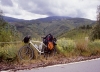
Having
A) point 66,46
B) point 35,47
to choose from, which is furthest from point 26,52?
point 66,46

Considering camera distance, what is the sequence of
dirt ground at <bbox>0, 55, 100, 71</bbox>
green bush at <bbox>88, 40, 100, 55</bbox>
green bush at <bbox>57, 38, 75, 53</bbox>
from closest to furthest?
dirt ground at <bbox>0, 55, 100, 71</bbox> < green bush at <bbox>57, 38, 75, 53</bbox> < green bush at <bbox>88, 40, 100, 55</bbox>

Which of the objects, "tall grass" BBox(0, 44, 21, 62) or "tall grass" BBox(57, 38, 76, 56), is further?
"tall grass" BBox(57, 38, 76, 56)

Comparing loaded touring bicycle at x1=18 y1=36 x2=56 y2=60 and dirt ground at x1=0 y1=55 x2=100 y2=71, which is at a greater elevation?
loaded touring bicycle at x1=18 y1=36 x2=56 y2=60

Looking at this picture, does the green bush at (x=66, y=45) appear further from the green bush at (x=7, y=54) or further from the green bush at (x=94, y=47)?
the green bush at (x=7, y=54)

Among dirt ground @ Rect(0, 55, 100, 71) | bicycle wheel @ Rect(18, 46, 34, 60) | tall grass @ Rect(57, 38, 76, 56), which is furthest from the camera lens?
tall grass @ Rect(57, 38, 76, 56)

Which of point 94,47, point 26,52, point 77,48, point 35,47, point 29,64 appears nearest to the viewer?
point 29,64

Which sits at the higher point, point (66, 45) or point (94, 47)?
point (66, 45)

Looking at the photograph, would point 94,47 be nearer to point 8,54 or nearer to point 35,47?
point 35,47

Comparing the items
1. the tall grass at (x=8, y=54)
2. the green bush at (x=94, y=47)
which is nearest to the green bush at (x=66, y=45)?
the green bush at (x=94, y=47)

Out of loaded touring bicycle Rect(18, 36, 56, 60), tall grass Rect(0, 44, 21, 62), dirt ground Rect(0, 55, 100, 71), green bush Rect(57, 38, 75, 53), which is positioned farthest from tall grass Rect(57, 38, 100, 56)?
tall grass Rect(0, 44, 21, 62)

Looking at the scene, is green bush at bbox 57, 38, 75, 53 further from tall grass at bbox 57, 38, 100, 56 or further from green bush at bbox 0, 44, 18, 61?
green bush at bbox 0, 44, 18, 61

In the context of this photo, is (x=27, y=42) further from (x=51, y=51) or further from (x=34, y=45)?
(x=51, y=51)

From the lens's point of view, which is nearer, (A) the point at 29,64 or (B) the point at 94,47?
(A) the point at 29,64

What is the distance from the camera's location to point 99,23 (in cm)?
3488
